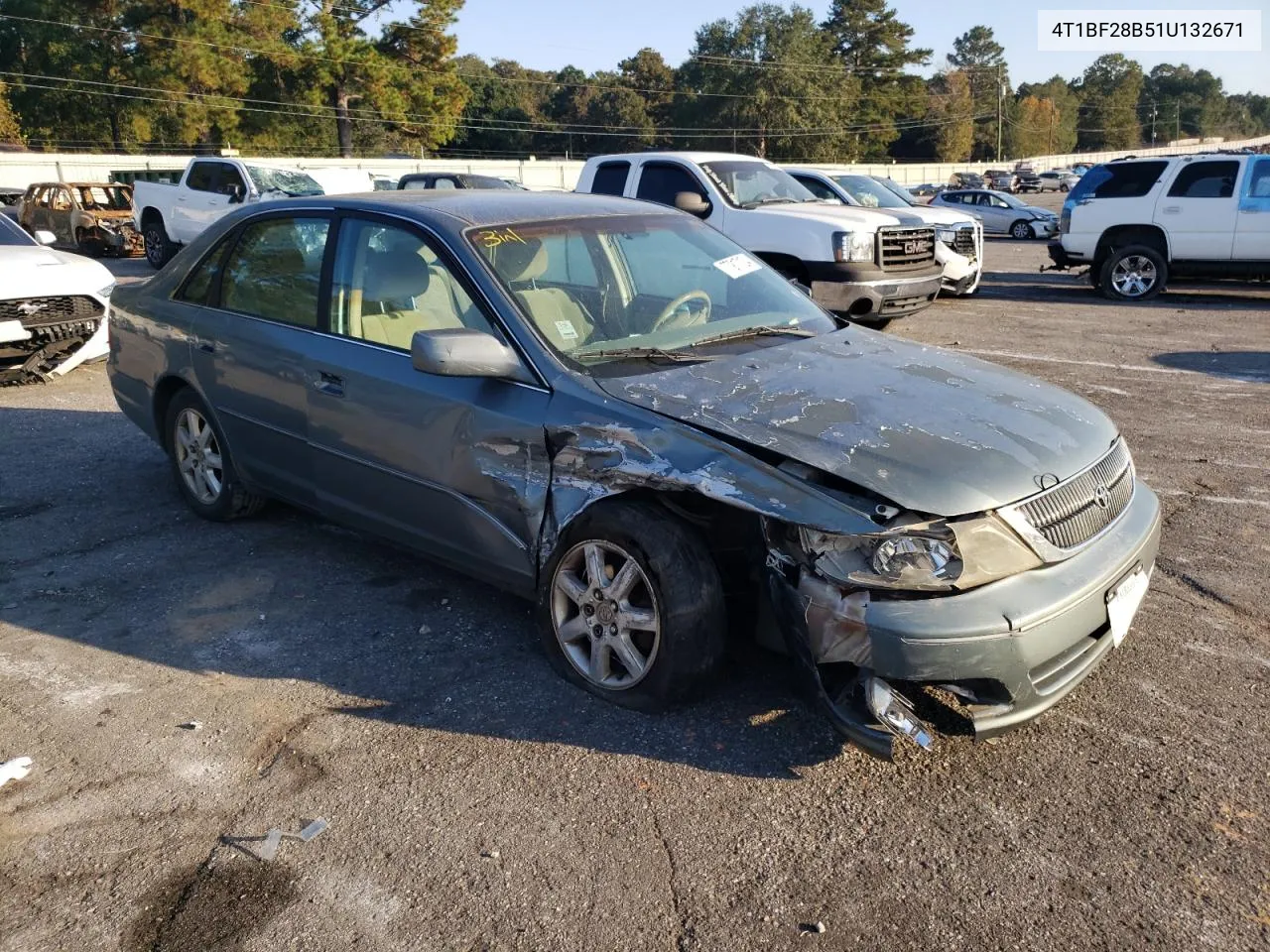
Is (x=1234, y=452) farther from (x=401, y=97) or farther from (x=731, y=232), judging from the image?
(x=401, y=97)

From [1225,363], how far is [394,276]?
8.28m

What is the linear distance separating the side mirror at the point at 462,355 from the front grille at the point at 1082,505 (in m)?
1.80

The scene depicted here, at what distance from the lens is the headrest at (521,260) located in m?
3.98

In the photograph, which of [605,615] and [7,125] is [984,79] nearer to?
[7,125]

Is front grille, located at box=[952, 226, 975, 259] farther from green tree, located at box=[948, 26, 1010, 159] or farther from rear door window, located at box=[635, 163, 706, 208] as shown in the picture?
green tree, located at box=[948, 26, 1010, 159]

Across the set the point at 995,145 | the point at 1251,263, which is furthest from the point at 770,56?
the point at 1251,263

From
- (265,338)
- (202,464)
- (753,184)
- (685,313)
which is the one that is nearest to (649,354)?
(685,313)

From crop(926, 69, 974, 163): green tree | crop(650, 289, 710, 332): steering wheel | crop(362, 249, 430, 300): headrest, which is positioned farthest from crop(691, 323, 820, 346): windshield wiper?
crop(926, 69, 974, 163): green tree

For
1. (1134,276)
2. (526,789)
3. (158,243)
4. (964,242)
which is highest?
(964,242)

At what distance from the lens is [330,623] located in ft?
14.2

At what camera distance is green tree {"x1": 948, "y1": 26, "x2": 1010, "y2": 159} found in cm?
11581

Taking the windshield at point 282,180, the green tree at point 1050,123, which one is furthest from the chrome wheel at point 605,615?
the green tree at point 1050,123

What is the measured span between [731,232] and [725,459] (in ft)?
27.9

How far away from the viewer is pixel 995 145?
114438 millimetres
